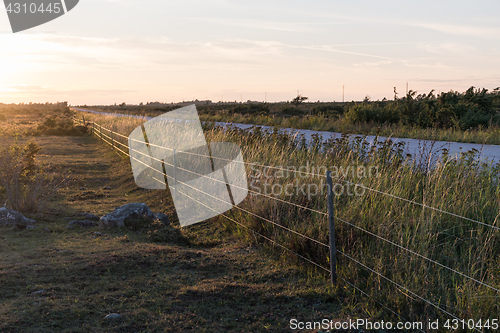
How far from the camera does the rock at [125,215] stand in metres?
7.30

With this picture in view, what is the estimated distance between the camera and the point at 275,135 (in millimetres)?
10609

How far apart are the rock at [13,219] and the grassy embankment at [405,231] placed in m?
3.83

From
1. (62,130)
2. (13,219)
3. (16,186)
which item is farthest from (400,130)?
(62,130)

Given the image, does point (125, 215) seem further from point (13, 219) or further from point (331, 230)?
point (331, 230)

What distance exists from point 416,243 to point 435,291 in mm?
669

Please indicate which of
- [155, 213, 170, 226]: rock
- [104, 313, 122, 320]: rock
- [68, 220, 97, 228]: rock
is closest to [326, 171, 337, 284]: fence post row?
[104, 313, 122, 320]: rock

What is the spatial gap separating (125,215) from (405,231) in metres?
5.33

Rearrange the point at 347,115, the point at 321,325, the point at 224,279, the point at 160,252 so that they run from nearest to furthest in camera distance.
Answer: the point at 321,325, the point at 224,279, the point at 160,252, the point at 347,115

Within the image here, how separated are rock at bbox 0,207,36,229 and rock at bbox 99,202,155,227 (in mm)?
1374

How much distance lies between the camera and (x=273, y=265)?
525cm

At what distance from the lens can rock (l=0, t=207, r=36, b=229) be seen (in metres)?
7.06

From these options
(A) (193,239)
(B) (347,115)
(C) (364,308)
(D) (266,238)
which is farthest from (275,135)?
(B) (347,115)

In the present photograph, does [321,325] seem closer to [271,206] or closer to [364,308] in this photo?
[364,308]

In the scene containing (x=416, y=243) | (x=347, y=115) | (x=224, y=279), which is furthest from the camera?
(x=347, y=115)
